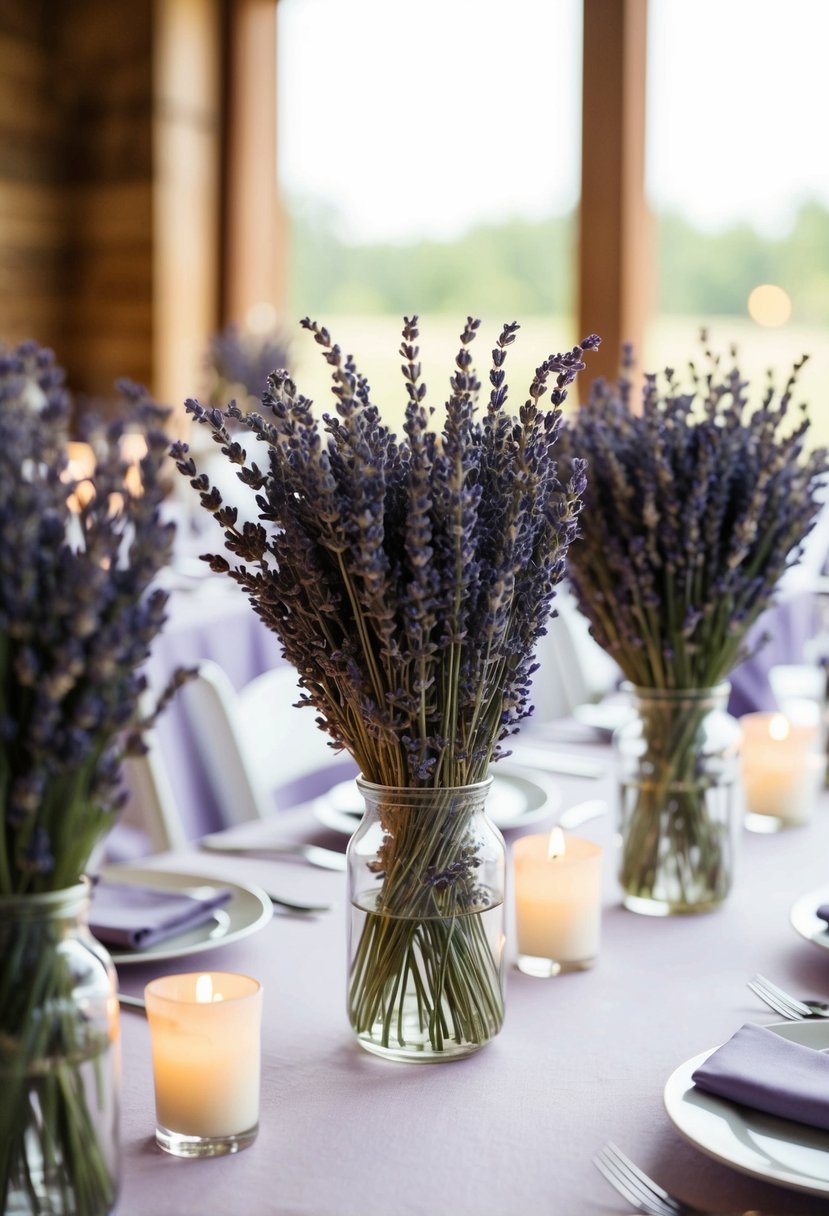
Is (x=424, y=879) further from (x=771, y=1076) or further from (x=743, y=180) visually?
(x=743, y=180)

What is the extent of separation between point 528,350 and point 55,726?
5.40 meters

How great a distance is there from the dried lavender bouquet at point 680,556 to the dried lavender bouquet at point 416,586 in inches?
12.4

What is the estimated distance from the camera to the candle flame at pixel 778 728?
5.24 ft

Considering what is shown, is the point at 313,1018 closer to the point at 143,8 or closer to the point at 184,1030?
the point at 184,1030

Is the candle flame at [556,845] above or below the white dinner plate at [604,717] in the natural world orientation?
below

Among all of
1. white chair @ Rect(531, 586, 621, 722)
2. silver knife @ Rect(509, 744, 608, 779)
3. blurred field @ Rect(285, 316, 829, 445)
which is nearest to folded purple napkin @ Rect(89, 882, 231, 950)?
silver knife @ Rect(509, 744, 608, 779)

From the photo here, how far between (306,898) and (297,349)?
4763mm

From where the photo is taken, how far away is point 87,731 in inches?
26.4


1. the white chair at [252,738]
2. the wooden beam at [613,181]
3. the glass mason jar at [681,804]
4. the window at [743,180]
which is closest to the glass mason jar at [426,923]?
the glass mason jar at [681,804]

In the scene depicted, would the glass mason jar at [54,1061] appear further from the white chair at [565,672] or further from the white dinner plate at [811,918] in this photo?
the white chair at [565,672]

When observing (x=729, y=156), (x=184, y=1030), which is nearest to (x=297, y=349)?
(x=729, y=156)

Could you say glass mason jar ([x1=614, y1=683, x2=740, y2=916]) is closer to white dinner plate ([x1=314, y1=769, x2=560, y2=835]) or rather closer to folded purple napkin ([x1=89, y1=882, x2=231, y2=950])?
white dinner plate ([x1=314, y1=769, x2=560, y2=835])

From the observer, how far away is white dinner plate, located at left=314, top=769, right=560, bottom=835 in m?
1.50

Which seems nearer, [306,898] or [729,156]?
[306,898]
